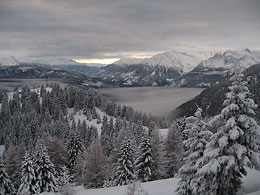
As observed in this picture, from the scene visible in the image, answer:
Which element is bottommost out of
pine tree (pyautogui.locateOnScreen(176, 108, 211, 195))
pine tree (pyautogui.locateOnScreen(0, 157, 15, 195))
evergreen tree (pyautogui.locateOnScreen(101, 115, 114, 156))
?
evergreen tree (pyautogui.locateOnScreen(101, 115, 114, 156))

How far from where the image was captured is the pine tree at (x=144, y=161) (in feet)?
118

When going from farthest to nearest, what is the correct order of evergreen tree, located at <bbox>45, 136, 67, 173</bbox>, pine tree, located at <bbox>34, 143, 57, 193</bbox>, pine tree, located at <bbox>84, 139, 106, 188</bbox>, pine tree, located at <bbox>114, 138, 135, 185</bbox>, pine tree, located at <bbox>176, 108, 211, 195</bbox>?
evergreen tree, located at <bbox>45, 136, 67, 173</bbox> < pine tree, located at <bbox>84, 139, 106, 188</bbox> < pine tree, located at <bbox>114, 138, 135, 185</bbox> < pine tree, located at <bbox>34, 143, 57, 193</bbox> < pine tree, located at <bbox>176, 108, 211, 195</bbox>

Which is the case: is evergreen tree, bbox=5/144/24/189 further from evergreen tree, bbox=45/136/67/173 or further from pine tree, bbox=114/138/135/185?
pine tree, bbox=114/138/135/185

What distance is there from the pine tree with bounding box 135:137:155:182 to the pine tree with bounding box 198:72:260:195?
2139 centimetres

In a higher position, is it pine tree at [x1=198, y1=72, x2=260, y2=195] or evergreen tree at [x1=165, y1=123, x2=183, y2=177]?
pine tree at [x1=198, y1=72, x2=260, y2=195]

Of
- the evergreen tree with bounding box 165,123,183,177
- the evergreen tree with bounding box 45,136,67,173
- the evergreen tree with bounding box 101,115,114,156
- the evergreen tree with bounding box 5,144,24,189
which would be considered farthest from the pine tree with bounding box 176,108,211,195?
the evergreen tree with bounding box 101,115,114,156

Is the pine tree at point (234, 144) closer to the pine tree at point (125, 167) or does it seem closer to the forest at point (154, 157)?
the forest at point (154, 157)

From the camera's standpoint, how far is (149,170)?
117ft

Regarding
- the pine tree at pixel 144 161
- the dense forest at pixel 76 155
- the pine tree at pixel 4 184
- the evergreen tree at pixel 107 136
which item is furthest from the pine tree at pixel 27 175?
the evergreen tree at pixel 107 136

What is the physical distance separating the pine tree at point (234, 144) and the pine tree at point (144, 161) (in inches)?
842

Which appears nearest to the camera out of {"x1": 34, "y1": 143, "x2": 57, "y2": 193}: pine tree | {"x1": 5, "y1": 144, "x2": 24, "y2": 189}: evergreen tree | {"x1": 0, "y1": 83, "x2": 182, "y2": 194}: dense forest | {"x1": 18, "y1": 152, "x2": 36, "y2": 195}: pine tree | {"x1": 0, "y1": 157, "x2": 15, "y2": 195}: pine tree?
{"x1": 0, "y1": 157, "x2": 15, "y2": 195}: pine tree

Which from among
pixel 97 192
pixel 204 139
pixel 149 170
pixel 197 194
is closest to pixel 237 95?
pixel 204 139

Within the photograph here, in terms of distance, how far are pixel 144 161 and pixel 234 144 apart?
23.9 m

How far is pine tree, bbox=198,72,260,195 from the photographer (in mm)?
13617
